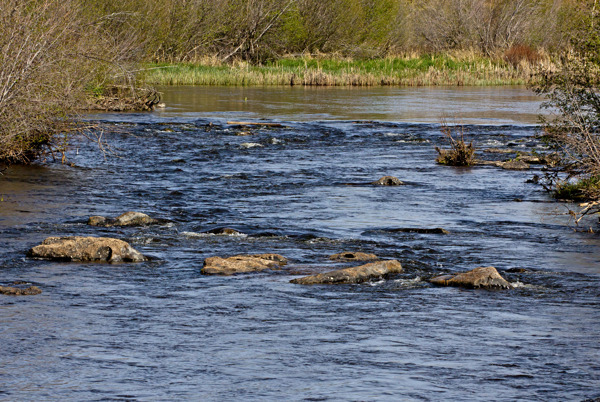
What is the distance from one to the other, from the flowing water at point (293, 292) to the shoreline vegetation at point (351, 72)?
20.1 meters

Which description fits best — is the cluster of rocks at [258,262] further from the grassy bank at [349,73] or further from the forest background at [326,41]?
the grassy bank at [349,73]

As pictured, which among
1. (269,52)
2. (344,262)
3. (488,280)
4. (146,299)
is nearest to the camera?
(146,299)

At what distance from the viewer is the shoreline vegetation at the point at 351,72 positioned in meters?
40.0

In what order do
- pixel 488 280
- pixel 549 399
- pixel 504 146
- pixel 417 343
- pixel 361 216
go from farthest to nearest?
1. pixel 504 146
2. pixel 361 216
3. pixel 488 280
4. pixel 417 343
5. pixel 549 399

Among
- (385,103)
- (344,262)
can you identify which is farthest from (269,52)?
(344,262)

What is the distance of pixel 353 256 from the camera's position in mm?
10125

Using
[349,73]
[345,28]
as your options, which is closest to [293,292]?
[349,73]

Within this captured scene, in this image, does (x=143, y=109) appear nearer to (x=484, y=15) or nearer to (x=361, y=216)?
(x=361, y=216)

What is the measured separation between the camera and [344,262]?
9977mm

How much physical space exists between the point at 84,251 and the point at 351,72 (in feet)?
112

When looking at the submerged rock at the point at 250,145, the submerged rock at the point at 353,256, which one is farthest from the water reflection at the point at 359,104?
the submerged rock at the point at 353,256

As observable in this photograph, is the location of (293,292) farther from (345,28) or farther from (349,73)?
(345,28)

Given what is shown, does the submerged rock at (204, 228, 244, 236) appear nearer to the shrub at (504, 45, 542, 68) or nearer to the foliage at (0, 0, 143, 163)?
the foliage at (0, 0, 143, 163)

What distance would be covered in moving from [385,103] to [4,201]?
67.1ft
